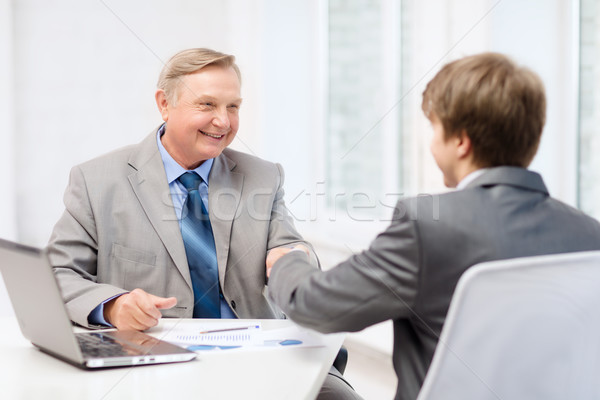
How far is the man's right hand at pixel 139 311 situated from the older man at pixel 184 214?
0.20m

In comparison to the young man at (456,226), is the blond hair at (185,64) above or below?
above

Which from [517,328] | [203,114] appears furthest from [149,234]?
[517,328]

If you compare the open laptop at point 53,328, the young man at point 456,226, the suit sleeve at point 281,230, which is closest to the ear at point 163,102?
the suit sleeve at point 281,230

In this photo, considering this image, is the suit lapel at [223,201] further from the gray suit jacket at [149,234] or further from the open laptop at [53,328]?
the open laptop at [53,328]

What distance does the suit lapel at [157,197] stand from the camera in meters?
1.73

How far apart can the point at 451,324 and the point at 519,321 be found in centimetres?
10

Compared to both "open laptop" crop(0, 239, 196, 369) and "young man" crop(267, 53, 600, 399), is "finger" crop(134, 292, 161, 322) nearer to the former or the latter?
"open laptop" crop(0, 239, 196, 369)

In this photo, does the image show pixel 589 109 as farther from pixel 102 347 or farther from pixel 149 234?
pixel 102 347

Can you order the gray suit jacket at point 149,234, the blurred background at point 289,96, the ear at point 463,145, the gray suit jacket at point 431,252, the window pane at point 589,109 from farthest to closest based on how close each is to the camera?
the blurred background at point 289,96 → the window pane at point 589,109 → the gray suit jacket at point 149,234 → the ear at point 463,145 → the gray suit jacket at point 431,252

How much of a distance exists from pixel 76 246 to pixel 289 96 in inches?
A: 93.6

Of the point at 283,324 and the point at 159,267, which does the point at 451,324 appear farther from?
the point at 159,267

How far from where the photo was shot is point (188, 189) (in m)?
1.84

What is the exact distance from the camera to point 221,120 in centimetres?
186

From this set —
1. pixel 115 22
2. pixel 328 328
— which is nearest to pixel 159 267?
pixel 328 328
